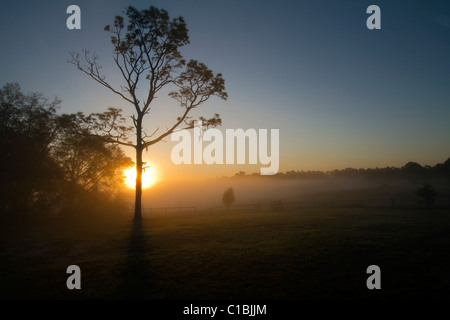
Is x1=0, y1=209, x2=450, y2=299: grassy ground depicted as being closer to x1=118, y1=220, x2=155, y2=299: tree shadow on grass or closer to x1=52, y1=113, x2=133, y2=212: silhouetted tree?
x1=118, y1=220, x2=155, y2=299: tree shadow on grass

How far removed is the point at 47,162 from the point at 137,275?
85.7 feet

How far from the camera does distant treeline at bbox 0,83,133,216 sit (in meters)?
25.3

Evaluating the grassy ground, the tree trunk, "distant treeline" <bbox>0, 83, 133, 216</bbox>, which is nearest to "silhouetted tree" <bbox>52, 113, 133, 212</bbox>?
"distant treeline" <bbox>0, 83, 133, 216</bbox>

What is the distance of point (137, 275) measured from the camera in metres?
8.37

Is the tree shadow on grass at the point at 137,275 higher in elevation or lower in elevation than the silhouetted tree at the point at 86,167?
lower

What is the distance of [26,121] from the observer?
2744cm

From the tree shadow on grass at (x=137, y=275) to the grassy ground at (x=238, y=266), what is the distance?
1.1 inches

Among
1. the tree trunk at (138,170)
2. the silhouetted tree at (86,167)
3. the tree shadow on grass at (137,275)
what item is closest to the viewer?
the tree shadow on grass at (137,275)

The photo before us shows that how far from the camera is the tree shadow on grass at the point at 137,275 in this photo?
703 cm

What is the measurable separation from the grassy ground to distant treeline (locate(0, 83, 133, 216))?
46.7 ft

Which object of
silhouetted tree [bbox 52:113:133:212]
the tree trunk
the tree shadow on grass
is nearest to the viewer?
the tree shadow on grass

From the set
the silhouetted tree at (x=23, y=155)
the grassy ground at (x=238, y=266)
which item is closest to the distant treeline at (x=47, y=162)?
the silhouetted tree at (x=23, y=155)

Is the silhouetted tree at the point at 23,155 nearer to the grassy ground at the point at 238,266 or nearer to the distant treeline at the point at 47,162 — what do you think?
the distant treeline at the point at 47,162
